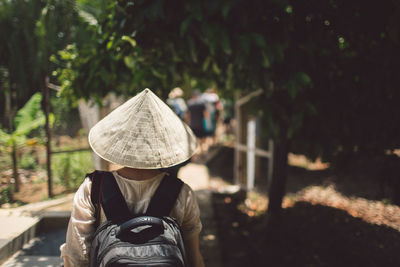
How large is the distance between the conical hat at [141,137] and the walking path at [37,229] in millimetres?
1602

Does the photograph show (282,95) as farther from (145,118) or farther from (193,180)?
(193,180)

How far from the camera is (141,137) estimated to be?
1274 mm

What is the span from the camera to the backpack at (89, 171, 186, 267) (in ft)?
3.53

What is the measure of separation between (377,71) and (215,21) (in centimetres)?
178

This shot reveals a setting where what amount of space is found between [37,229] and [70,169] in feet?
6.27

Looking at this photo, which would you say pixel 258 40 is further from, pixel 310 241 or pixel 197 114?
pixel 197 114

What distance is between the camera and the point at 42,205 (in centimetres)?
370

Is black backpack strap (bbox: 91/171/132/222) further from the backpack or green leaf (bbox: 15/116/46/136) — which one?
green leaf (bbox: 15/116/46/136)

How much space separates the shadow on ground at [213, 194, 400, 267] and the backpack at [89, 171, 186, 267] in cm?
241

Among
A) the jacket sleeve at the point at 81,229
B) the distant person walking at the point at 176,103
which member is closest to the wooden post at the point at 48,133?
the distant person walking at the point at 176,103

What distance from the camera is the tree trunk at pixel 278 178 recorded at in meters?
3.42

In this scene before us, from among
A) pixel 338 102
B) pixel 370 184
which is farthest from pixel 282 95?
pixel 370 184

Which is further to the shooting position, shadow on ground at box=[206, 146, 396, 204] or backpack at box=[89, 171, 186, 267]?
shadow on ground at box=[206, 146, 396, 204]

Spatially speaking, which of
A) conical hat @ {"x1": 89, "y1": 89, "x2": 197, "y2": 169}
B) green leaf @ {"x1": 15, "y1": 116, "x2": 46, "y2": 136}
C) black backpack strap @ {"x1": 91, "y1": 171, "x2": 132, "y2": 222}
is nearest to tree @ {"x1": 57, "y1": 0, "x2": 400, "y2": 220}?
conical hat @ {"x1": 89, "y1": 89, "x2": 197, "y2": 169}
